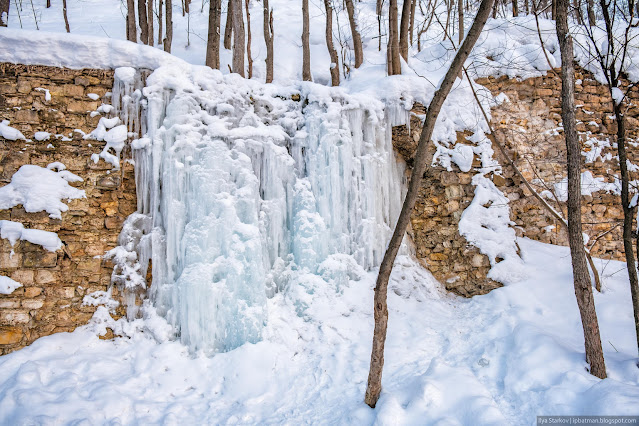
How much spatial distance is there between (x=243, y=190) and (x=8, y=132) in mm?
2249

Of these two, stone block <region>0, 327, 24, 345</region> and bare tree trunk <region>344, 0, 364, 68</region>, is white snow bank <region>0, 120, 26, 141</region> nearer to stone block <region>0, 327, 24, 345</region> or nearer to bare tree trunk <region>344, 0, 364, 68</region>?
stone block <region>0, 327, 24, 345</region>

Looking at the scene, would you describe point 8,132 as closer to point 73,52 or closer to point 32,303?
point 73,52

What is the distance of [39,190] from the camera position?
11.4 ft

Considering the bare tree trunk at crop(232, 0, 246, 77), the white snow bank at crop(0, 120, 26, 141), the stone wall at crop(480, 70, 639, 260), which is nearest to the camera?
the white snow bank at crop(0, 120, 26, 141)

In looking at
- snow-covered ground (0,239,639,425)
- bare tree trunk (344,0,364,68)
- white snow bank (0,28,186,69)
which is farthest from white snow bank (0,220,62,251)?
bare tree trunk (344,0,364,68)

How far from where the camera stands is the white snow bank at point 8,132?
3.44 meters

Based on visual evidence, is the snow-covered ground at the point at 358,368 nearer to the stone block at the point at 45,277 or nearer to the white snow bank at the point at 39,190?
the stone block at the point at 45,277

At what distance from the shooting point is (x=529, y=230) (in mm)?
4926

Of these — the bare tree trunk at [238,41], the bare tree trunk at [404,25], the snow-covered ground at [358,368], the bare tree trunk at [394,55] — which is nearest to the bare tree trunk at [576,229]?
the snow-covered ground at [358,368]

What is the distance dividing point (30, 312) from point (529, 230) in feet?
18.9

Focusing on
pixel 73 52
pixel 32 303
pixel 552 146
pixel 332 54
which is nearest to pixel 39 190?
pixel 32 303

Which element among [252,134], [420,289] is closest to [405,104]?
[252,134]

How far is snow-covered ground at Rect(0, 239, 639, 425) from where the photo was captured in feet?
8.57

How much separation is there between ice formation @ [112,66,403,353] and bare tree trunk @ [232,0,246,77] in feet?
4.13
